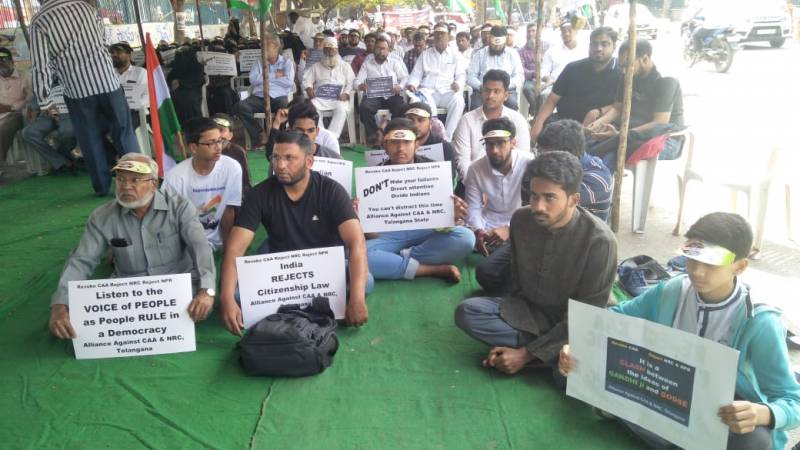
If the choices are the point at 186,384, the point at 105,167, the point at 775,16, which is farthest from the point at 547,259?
the point at 775,16

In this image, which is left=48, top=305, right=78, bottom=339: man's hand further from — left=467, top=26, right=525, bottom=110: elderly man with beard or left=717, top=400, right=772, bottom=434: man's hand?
left=467, top=26, right=525, bottom=110: elderly man with beard

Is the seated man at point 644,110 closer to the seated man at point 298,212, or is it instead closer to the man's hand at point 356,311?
the seated man at point 298,212

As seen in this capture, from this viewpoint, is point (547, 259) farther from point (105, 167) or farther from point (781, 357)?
point (105, 167)

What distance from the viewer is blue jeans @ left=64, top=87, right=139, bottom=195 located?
6.40 metres

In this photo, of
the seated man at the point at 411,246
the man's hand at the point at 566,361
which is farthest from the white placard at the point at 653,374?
the seated man at the point at 411,246

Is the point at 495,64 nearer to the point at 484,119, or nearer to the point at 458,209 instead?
the point at 484,119

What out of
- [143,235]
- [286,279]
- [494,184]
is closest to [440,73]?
[494,184]

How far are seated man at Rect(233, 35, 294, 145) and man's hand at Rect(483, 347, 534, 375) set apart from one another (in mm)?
6719

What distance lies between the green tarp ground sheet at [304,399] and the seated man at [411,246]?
42 cm

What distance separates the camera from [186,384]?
325 centimetres

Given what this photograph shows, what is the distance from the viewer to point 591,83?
607 cm

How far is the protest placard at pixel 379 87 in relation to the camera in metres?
9.19

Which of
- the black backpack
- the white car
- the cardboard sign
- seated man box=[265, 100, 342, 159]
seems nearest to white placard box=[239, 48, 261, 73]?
the cardboard sign

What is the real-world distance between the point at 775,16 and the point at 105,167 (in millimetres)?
19154
